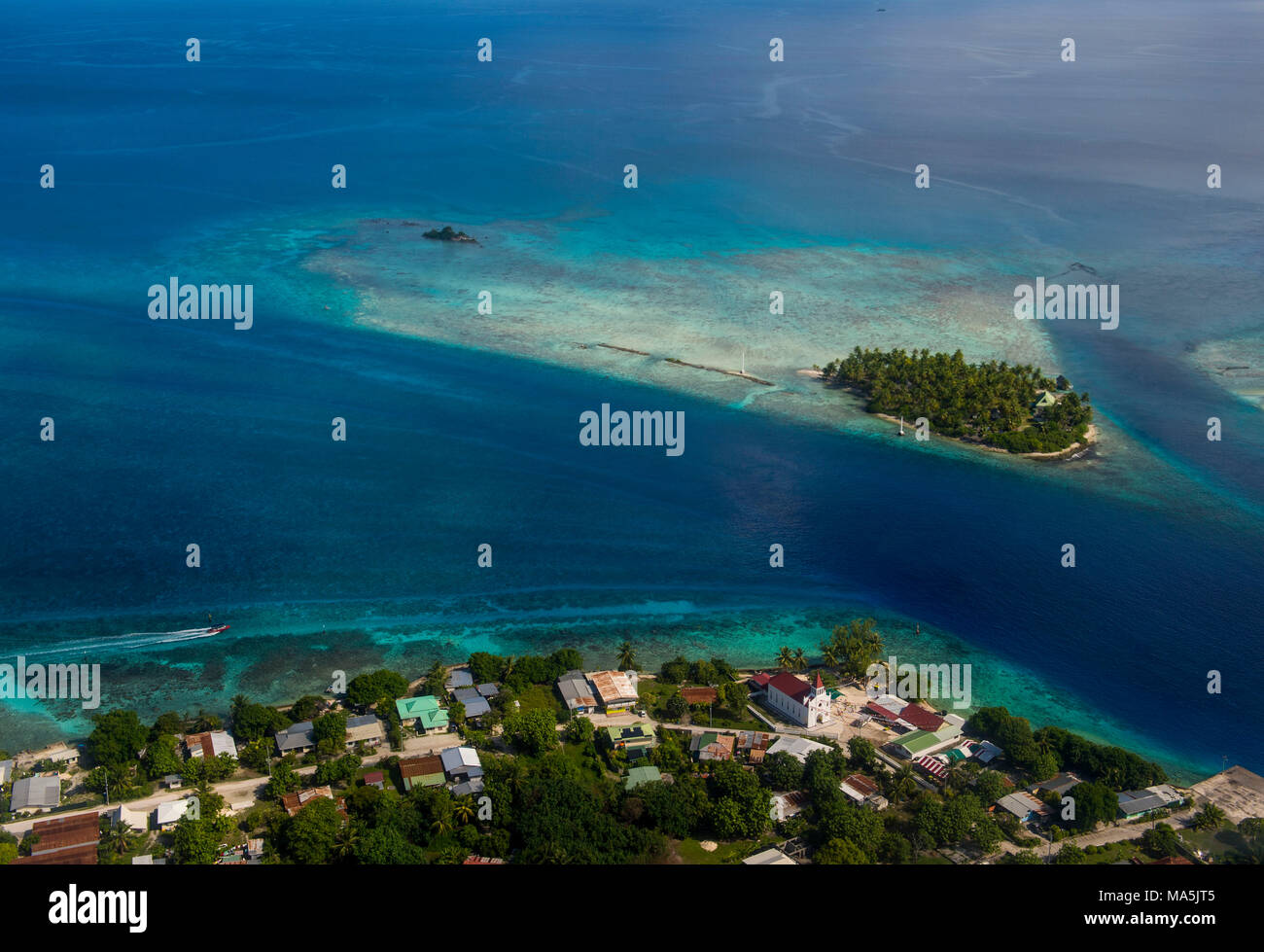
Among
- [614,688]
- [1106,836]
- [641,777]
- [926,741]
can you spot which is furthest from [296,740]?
[1106,836]

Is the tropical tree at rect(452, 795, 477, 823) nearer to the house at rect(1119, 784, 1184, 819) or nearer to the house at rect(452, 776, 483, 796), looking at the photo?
the house at rect(452, 776, 483, 796)

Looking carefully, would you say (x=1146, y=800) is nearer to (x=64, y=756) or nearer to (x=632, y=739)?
(x=632, y=739)

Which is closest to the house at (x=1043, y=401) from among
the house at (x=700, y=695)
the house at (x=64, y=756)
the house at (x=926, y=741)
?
the house at (x=926, y=741)

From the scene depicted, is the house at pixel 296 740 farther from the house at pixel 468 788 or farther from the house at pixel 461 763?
the house at pixel 468 788

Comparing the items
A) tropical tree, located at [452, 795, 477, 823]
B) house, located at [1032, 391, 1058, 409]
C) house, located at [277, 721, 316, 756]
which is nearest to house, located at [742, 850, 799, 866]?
tropical tree, located at [452, 795, 477, 823]

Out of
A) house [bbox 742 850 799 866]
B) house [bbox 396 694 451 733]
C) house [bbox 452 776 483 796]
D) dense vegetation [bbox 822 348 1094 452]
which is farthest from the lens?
dense vegetation [bbox 822 348 1094 452]

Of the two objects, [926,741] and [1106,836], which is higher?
[926,741]

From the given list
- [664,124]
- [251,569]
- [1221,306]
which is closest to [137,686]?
[251,569]
